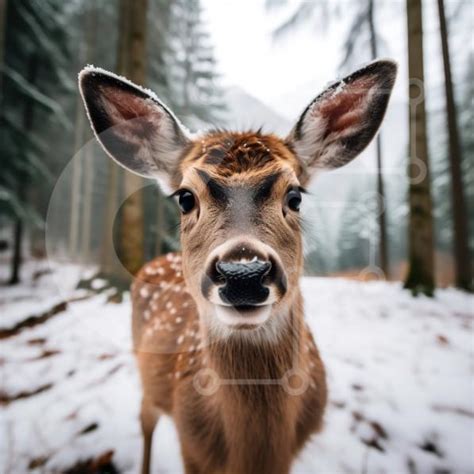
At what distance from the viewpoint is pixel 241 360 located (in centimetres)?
86

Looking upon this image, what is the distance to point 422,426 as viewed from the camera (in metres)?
1.04

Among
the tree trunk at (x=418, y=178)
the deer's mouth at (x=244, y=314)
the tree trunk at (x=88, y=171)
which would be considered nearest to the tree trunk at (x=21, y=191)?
the tree trunk at (x=88, y=171)

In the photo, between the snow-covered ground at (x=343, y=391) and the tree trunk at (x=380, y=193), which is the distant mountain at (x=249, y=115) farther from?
the snow-covered ground at (x=343, y=391)

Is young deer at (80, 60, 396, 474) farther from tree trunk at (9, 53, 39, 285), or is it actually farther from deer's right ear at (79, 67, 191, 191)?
tree trunk at (9, 53, 39, 285)

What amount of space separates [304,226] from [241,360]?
41cm

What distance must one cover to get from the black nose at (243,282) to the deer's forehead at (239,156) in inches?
10.5

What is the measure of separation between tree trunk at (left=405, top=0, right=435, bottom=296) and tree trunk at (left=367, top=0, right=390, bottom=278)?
0.11 meters

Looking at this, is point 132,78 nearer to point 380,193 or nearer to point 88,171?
point 88,171

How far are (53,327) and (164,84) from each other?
3.18 ft

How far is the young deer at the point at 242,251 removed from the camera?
0.62m

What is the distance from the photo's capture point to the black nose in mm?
524

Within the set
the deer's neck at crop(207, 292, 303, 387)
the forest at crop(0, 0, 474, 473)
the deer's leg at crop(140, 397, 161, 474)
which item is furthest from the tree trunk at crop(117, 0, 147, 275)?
the deer's leg at crop(140, 397, 161, 474)

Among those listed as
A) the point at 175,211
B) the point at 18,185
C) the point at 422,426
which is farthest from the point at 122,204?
the point at 422,426

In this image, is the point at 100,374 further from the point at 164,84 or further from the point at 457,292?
the point at 457,292
